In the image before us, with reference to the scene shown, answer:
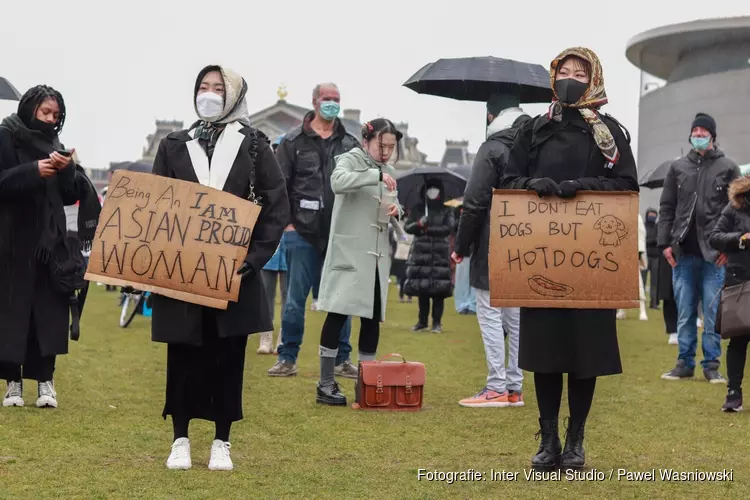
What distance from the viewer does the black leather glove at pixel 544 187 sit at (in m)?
5.97

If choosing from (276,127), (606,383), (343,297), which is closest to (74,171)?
(343,297)

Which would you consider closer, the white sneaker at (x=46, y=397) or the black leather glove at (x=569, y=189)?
the black leather glove at (x=569, y=189)

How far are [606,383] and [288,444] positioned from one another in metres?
4.24

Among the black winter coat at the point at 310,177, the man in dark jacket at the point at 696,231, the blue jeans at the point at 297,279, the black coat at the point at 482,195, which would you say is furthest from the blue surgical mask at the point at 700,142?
the blue jeans at the point at 297,279

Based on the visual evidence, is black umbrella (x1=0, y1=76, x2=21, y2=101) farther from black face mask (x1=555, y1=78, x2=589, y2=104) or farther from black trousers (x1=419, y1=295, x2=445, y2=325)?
black trousers (x1=419, y1=295, x2=445, y2=325)

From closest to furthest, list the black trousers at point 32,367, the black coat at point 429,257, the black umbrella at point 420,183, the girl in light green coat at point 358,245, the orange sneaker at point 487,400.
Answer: the black trousers at point 32,367 → the girl in light green coat at point 358,245 → the orange sneaker at point 487,400 → the black coat at point 429,257 → the black umbrella at point 420,183

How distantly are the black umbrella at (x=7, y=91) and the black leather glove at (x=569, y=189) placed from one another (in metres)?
6.26

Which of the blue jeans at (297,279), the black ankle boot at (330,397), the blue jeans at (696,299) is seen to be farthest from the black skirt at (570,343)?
the blue jeans at (696,299)

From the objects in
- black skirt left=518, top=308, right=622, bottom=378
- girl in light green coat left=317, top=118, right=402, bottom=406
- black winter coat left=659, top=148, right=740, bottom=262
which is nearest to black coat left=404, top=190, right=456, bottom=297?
black winter coat left=659, top=148, right=740, bottom=262

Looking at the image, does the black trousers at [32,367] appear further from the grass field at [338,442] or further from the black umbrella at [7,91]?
the black umbrella at [7,91]

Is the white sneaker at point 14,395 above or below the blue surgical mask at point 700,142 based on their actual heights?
below

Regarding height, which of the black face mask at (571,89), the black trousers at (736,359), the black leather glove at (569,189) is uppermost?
the black face mask at (571,89)

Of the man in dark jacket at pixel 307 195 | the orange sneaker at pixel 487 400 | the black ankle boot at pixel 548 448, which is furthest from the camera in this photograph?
the man in dark jacket at pixel 307 195

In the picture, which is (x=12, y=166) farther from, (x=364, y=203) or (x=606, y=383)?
(x=606, y=383)
